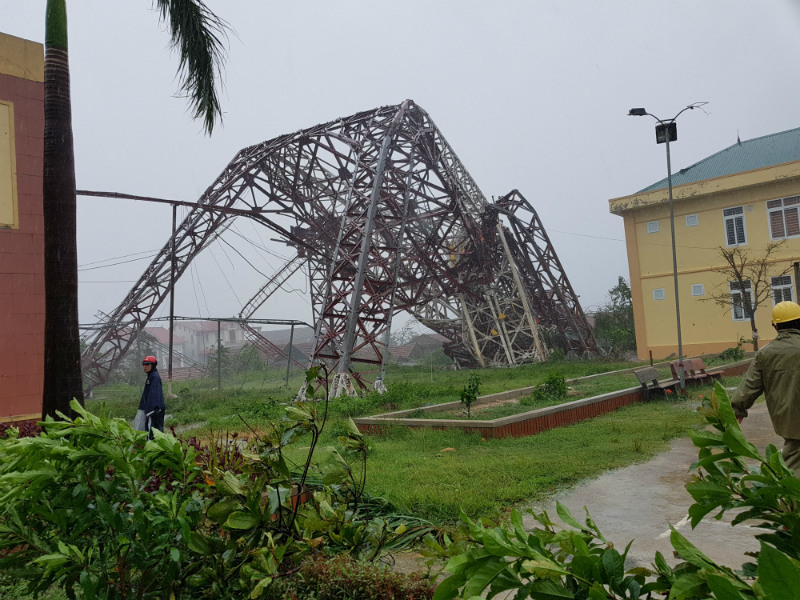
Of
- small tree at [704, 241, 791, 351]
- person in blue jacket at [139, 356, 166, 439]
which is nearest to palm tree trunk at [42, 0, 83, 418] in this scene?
person in blue jacket at [139, 356, 166, 439]

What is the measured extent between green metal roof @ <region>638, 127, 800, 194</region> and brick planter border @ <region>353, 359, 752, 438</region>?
18.0m

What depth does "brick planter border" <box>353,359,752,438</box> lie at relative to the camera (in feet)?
33.5

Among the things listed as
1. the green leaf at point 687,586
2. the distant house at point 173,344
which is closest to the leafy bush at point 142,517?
the green leaf at point 687,586

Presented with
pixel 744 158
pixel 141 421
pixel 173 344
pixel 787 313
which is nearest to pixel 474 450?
pixel 141 421

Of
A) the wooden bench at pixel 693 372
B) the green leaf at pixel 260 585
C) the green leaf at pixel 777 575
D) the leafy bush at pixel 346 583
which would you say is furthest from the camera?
the wooden bench at pixel 693 372

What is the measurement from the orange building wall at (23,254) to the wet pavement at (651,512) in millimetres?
9444

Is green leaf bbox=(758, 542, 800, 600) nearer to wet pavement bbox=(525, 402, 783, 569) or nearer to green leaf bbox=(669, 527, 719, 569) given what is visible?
green leaf bbox=(669, 527, 719, 569)

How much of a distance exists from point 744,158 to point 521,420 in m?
24.9

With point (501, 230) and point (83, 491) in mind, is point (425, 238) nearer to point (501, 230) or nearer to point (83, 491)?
point (501, 230)

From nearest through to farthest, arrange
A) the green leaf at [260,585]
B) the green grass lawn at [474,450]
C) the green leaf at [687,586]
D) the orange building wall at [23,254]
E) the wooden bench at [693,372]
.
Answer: the green leaf at [687,586]
the green leaf at [260,585]
the green grass lawn at [474,450]
the orange building wall at [23,254]
the wooden bench at [693,372]

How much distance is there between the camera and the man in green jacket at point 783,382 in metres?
4.49

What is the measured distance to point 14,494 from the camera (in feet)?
9.85

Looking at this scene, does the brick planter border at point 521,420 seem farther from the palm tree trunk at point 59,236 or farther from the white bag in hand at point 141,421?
the palm tree trunk at point 59,236

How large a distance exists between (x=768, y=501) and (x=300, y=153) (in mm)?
21893
